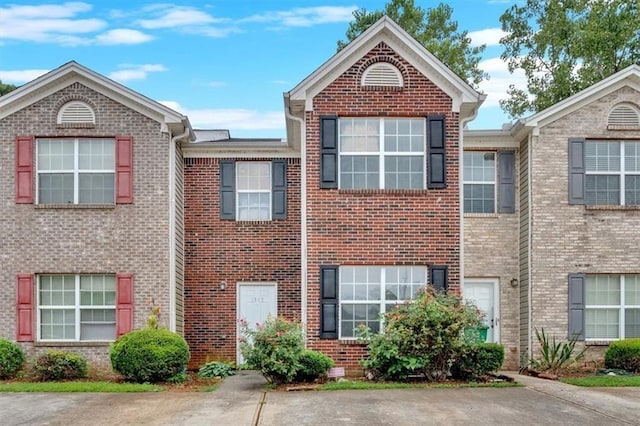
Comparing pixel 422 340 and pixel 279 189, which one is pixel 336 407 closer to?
pixel 422 340

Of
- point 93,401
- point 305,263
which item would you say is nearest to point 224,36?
point 305,263

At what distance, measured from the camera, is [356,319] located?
15953 mm

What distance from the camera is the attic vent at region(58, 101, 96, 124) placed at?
16828mm

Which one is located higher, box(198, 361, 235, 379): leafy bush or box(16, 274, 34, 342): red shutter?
box(16, 274, 34, 342): red shutter

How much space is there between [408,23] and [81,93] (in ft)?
57.6

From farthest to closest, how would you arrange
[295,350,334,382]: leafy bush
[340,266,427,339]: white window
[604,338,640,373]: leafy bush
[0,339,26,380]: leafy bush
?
[604,338,640,373]: leafy bush, [340,266,427,339]: white window, [0,339,26,380]: leafy bush, [295,350,334,382]: leafy bush

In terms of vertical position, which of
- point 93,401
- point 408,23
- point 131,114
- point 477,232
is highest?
point 408,23

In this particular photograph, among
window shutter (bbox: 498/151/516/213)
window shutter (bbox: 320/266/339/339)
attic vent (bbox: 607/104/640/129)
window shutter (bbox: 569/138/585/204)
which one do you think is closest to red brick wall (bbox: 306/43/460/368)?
window shutter (bbox: 320/266/339/339)

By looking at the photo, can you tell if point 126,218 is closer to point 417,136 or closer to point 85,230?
point 85,230

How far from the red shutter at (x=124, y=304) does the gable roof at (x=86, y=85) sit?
347 cm

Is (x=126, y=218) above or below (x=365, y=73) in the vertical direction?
below

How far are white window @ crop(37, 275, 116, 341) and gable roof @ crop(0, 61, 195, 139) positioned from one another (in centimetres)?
373

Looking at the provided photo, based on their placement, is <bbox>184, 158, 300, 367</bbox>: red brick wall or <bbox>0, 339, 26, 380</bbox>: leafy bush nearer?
<bbox>0, 339, 26, 380</bbox>: leafy bush

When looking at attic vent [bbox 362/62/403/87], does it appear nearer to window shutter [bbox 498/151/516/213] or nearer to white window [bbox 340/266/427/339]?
window shutter [bbox 498/151/516/213]
